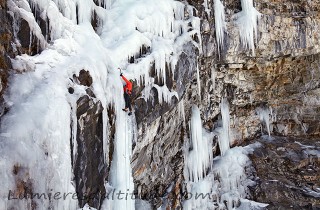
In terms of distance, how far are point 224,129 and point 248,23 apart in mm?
4423

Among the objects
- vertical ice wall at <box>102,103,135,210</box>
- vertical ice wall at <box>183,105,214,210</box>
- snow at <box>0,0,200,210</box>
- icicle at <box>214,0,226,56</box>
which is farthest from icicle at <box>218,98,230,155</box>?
vertical ice wall at <box>102,103,135,210</box>

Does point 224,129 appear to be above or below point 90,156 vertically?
above

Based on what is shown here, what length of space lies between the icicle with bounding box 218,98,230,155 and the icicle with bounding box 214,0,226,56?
9.41 feet

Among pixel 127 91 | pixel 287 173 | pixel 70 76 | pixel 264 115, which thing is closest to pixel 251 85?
pixel 264 115

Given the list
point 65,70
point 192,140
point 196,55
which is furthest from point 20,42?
point 192,140

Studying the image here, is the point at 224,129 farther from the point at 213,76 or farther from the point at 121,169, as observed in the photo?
the point at 121,169

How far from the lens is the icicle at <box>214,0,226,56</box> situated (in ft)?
34.6

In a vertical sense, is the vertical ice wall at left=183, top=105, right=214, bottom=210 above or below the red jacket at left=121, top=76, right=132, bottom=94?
below

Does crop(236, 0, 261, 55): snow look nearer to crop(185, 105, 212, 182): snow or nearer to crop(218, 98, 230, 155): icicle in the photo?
crop(218, 98, 230, 155): icicle

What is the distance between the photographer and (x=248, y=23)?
10984mm

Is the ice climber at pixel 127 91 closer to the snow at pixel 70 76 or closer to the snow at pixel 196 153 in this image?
the snow at pixel 70 76

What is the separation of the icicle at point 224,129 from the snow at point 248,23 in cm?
270

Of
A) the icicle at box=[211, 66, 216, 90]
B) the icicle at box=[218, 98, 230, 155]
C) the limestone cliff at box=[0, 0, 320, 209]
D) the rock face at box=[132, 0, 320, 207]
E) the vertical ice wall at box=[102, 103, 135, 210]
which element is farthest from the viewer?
the icicle at box=[218, 98, 230, 155]

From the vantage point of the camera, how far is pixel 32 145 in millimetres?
3670
